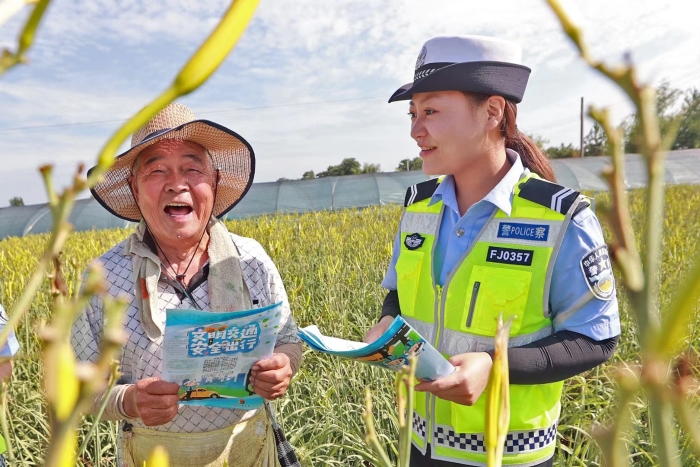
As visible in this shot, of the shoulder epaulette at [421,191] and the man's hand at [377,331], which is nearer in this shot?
the man's hand at [377,331]

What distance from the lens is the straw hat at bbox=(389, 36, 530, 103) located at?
1.25 meters

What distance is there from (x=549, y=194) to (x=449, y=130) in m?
0.28

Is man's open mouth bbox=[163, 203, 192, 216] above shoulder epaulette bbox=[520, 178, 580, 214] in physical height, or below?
below

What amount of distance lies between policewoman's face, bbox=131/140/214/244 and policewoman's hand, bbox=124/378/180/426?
0.40 meters

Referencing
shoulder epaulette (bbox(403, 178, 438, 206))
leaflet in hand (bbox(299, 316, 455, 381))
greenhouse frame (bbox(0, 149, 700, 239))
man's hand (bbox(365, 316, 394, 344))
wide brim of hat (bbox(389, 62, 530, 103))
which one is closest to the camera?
leaflet in hand (bbox(299, 316, 455, 381))

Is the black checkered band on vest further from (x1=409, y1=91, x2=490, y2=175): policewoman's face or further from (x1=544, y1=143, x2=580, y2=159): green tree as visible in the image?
(x1=544, y1=143, x2=580, y2=159): green tree

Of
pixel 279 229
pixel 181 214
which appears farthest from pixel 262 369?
pixel 279 229

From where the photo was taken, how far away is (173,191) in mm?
1384

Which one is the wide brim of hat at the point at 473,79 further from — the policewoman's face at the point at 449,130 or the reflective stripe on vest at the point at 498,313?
the reflective stripe on vest at the point at 498,313

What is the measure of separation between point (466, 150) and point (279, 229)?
14.3ft

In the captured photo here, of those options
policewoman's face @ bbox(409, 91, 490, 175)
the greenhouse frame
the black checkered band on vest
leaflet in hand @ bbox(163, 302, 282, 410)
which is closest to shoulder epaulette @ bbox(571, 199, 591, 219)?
policewoman's face @ bbox(409, 91, 490, 175)

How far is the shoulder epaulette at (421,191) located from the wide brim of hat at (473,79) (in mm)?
314

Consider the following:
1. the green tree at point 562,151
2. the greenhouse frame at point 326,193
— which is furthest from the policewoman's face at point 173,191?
the green tree at point 562,151

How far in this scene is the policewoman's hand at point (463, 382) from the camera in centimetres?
103
